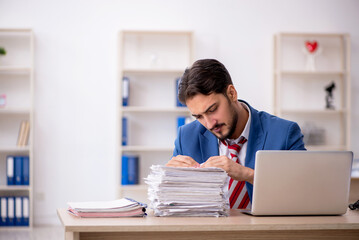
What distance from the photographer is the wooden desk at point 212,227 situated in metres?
1.43

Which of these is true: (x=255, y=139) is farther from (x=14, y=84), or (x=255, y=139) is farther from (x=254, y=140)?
(x=14, y=84)

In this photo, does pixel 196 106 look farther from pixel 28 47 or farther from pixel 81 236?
pixel 28 47

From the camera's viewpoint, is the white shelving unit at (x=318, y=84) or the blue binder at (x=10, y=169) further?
the white shelving unit at (x=318, y=84)

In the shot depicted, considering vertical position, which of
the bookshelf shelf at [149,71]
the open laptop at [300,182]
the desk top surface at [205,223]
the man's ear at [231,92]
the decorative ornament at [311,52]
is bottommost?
the desk top surface at [205,223]

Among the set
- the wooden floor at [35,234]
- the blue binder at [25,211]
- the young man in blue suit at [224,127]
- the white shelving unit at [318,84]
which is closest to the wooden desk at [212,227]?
the young man in blue suit at [224,127]

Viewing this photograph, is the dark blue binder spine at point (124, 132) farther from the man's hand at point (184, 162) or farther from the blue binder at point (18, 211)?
the man's hand at point (184, 162)

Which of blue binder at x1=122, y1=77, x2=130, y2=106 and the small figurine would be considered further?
the small figurine

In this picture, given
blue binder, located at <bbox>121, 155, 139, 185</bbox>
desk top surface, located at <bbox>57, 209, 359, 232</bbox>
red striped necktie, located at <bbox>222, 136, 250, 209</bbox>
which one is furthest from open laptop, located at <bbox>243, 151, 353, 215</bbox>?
blue binder, located at <bbox>121, 155, 139, 185</bbox>

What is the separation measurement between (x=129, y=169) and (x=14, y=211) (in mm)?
1165

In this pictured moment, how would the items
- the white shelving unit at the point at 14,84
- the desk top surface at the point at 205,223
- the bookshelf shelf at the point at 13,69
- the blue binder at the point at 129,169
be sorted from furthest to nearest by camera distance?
the white shelving unit at the point at 14,84 < the blue binder at the point at 129,169 < the bookshelf shelf at the point at 13,69 < the desk top surface at the point at 205,223

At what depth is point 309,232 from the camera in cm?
157

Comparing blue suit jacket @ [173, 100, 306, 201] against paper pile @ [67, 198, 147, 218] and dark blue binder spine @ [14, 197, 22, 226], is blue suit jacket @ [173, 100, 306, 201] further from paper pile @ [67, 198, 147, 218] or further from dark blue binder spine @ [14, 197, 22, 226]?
dark blue binder spine @ [14, 197, 22, 226]

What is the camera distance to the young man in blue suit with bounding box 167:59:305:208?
1.96m

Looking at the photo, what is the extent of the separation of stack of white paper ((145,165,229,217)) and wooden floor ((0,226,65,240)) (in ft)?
9.57
